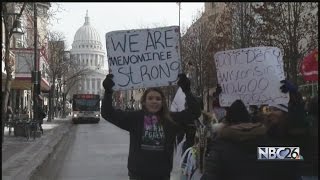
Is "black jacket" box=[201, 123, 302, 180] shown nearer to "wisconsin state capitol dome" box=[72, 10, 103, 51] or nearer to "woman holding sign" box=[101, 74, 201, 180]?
"woman holding sign" box=[101, 74, 201, 180]

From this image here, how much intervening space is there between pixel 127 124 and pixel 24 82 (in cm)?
4295

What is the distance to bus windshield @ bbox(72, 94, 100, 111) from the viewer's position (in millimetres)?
57594

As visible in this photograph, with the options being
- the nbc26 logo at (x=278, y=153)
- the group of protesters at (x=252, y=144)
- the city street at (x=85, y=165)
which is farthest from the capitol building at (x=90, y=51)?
the nbc26 logo at (x=278, y=153)

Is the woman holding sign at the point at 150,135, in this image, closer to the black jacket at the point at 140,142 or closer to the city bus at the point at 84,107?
the black jacket at the point at 140,142

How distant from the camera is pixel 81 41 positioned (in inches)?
5276

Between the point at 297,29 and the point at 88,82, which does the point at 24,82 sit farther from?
the point at 88,82

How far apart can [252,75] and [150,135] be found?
6.85ft

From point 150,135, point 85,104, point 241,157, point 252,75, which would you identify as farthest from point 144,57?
point 85,104

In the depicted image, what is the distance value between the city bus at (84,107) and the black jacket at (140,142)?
5186 centimetres

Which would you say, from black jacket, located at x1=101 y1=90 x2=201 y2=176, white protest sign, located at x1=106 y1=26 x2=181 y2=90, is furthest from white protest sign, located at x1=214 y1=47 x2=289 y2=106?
black jacket, located at x1=101 y1=90 x2=201 y2=176

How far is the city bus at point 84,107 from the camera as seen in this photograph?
2271 inches

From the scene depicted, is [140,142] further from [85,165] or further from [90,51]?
[90,51]

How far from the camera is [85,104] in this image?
57.8 metres

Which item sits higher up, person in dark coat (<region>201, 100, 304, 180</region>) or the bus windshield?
the bus windshield
